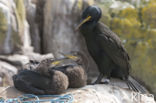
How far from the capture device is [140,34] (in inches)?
252

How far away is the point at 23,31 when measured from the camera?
6.03 metres

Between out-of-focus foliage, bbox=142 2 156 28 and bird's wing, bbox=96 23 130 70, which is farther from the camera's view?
out-of-focus foliage, bbox=142 2 156 28

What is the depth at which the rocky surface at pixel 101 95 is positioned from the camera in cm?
266

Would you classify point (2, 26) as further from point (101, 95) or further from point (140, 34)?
point (140, 34)

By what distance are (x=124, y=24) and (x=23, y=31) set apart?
297 cm

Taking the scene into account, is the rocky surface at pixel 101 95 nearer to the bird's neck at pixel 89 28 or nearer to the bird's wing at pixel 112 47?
the bird's wing at pixel 112 47

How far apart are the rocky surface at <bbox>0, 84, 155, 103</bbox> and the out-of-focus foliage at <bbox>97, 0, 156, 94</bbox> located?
2.97 m

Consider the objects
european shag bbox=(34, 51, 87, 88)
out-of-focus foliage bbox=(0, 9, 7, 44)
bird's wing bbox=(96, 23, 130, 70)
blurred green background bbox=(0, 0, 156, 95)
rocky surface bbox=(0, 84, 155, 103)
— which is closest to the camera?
rocky surface bbox=(0, 84, 155, 103)

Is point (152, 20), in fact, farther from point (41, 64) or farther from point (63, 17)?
point (41, 64)

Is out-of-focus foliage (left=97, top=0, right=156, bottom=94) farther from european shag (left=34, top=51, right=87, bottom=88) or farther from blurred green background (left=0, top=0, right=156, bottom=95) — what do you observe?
european shag (left=34, top=51, right=87, bottom=88)

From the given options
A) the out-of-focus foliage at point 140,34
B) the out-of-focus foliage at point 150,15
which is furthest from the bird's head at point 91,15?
the out-of-focus foliage at point 150,15

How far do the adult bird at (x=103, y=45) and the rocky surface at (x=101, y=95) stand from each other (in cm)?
22

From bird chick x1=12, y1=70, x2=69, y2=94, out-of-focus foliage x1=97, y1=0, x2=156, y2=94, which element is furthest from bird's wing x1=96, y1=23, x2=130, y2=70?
out-of-focus foliage x1=97, y1=0, x2=156, y2=94

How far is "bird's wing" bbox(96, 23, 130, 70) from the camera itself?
3062mm
